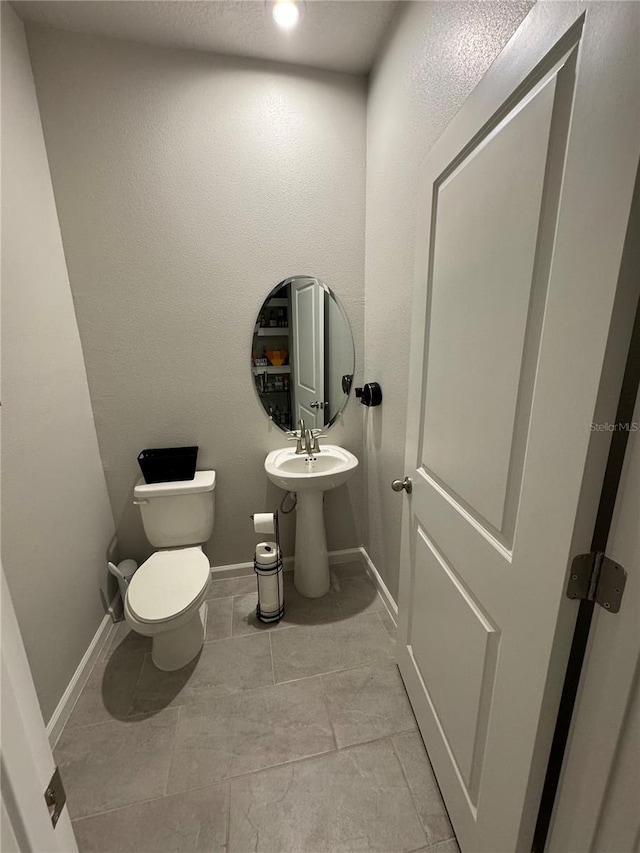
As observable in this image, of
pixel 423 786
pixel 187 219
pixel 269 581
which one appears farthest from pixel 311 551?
pixel 187 219

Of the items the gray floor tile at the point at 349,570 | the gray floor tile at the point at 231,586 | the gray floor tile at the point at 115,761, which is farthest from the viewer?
the gray floor tile at the point at 349,570

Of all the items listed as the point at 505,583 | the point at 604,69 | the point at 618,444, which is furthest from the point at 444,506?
the point at 604,69

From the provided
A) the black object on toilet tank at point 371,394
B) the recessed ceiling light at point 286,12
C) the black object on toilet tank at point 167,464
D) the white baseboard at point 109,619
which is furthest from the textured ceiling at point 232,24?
the white baseboard at point 109,619

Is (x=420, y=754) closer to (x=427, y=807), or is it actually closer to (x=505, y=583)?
(x=427, y=807)

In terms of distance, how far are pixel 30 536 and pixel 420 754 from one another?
5.12 ft

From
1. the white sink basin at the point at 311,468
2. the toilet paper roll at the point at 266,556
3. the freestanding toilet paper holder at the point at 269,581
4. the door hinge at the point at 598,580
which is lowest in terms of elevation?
the freestanding toilet paper holder at the point at 269,581

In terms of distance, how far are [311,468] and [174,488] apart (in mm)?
718

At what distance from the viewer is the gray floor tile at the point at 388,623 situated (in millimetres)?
1713

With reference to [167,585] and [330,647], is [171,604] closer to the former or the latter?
[167,585]

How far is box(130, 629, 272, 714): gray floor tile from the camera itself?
142 cm

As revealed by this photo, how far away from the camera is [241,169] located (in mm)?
1686

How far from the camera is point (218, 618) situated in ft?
6.03

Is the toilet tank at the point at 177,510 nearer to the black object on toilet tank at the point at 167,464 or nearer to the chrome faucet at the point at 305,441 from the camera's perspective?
the black object on toilet tank at the point at 167,464

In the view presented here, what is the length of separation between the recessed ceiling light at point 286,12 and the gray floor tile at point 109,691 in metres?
2.71
